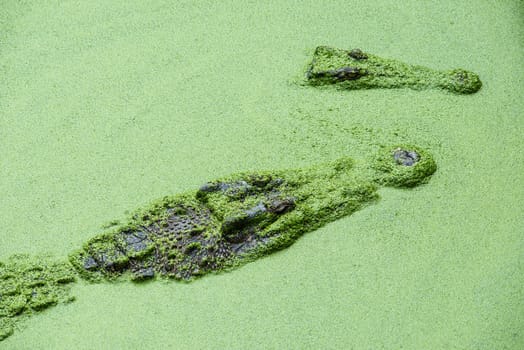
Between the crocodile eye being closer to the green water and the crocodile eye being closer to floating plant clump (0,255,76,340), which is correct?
the green water

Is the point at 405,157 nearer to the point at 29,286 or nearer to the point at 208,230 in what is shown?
the point at 208,230

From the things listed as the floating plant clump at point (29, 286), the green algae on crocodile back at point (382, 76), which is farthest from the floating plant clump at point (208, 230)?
the green algae on crocodile back at point (382, 76)

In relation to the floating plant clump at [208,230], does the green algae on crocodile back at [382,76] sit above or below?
above

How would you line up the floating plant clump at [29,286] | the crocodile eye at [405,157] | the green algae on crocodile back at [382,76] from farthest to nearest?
1. the green algae on crocodile back at [382,76]
2. the crocodile eye at [405,157]
3. the floating plant clump at [29,286]

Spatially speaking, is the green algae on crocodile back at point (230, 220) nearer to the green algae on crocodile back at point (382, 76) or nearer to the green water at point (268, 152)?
the green water at point (268, 152)

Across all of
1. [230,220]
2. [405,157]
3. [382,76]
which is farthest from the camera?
[382,76]

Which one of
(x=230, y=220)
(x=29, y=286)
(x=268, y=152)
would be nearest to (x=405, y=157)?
(x=268, y=152)
